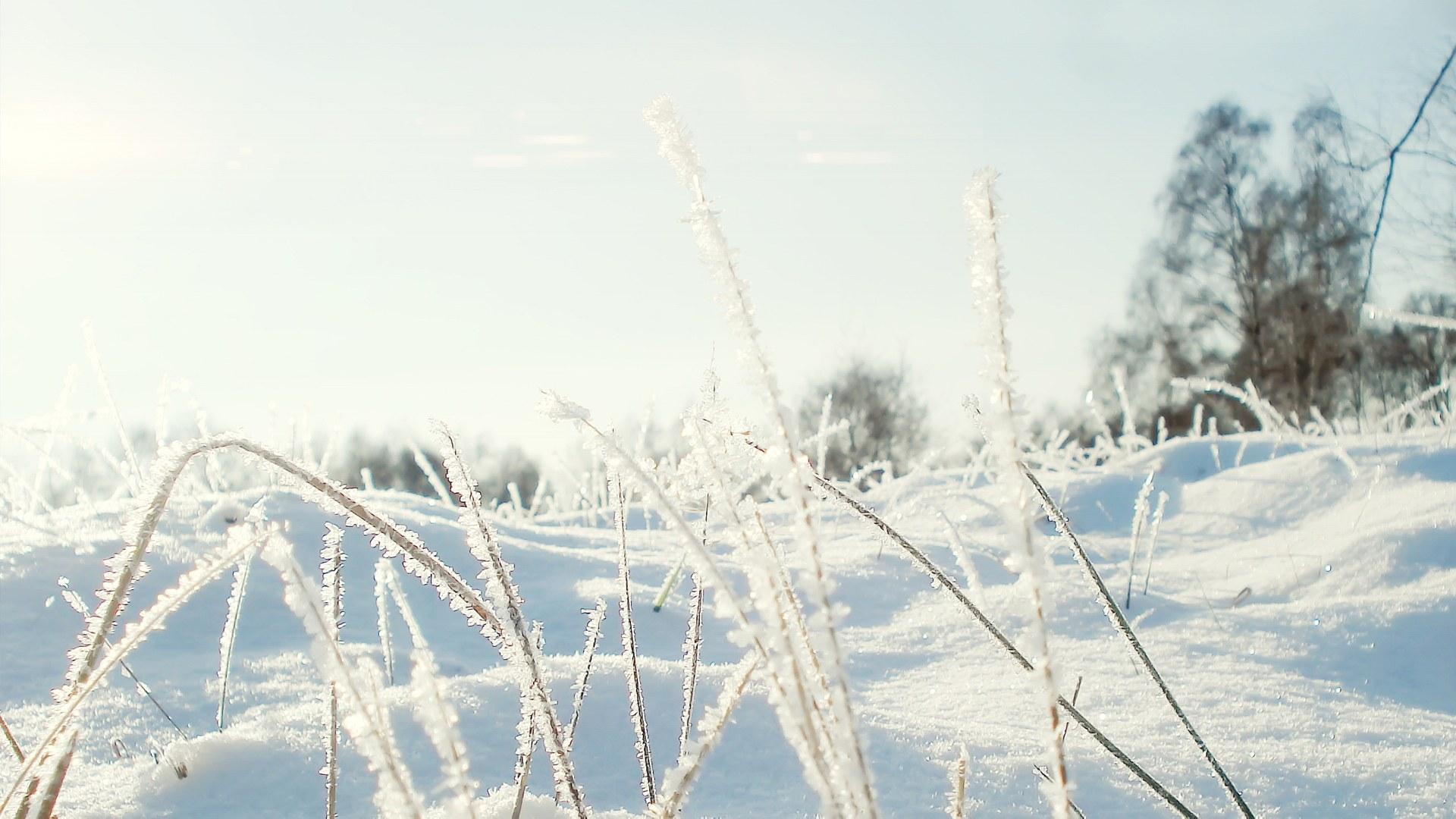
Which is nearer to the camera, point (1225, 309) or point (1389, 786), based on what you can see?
point (1389, 786)

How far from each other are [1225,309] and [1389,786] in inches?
842

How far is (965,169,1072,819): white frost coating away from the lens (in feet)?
1.70

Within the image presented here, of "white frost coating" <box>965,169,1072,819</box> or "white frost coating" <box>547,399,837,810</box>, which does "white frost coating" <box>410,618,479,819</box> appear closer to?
"white frost coating" <box>547,399,837,810</box>

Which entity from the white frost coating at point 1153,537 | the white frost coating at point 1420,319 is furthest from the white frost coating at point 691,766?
the white frost coating at point 1153,537

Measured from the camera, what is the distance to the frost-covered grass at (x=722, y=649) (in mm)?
595

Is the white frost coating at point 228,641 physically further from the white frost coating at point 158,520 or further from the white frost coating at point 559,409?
the white frost coating at point 559,409

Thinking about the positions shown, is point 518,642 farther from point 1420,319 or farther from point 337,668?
point 1420,319

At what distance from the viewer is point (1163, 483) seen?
3754 millimetres

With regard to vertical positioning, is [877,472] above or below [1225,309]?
below

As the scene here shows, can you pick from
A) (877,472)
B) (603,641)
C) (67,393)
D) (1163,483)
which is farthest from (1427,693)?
(877,472)

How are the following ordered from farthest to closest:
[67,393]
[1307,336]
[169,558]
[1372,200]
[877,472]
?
[877,472]
[1307,336]
[1372,200]
[67,393]
[169,558]

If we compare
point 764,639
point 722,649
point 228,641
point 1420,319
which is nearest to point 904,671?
point 722,649

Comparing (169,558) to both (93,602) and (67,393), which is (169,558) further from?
(67,393)

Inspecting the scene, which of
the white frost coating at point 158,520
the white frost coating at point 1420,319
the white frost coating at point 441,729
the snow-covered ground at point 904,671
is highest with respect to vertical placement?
the white frost coating at point 1420,319
